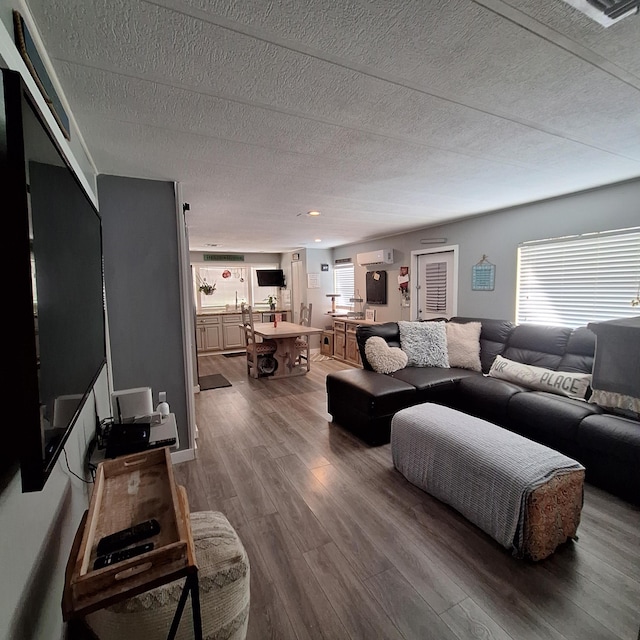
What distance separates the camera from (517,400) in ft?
9.23

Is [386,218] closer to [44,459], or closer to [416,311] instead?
[416,311]

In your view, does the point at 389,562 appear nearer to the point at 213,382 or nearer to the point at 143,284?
the point at 143,284

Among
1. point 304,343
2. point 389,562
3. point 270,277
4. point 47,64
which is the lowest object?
point 389,562

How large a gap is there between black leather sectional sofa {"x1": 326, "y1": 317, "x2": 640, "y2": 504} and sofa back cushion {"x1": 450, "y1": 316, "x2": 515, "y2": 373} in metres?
0.01

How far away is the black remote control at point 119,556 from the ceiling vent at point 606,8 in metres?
2.01

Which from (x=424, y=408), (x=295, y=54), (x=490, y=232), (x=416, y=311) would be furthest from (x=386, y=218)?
(x=295, y=54)

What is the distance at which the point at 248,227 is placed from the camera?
4734 millimetres

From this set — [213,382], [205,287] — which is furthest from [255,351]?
[205,287]

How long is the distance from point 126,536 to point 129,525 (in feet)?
0.32

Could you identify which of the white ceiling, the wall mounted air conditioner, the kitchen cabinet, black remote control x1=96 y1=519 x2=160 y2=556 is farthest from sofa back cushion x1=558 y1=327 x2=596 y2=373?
black remote control x1=96 y1=519 x2=160 y2=556

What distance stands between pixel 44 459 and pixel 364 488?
2.11m

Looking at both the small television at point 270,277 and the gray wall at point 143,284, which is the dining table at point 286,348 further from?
the small television at point 270,277

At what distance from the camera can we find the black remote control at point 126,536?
910 millimetres

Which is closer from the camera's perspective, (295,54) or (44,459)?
(44,459)
